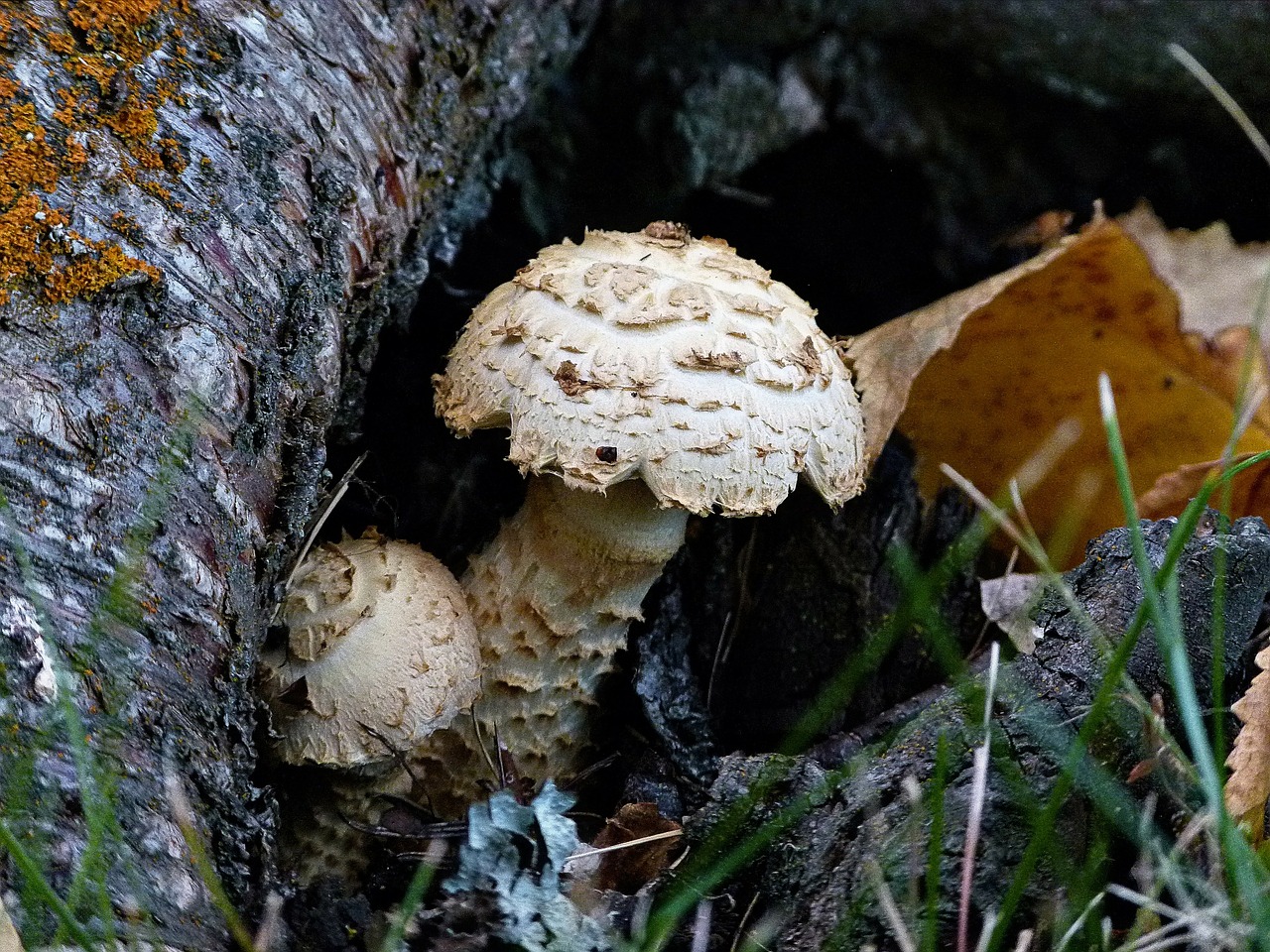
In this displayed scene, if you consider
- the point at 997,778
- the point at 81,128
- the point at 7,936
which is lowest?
the point at 7,936

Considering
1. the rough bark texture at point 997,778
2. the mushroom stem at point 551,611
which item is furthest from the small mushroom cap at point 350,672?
the rough bark texture at point 997,778

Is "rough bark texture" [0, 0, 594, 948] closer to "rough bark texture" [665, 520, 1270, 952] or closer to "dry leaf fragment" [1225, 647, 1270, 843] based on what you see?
"rough bark texture" [665, 520, 1270, 952]

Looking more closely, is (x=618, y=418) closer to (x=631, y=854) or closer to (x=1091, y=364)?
(x=631, y=854)

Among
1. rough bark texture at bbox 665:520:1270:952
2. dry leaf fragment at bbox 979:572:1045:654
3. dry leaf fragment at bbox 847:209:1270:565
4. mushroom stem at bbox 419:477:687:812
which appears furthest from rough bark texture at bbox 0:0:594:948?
dry leaf fragment at bbox 979:572:1045:654

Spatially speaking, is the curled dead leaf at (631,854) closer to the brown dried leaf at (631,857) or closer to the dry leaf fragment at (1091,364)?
the brown dried leaf at (631,857)

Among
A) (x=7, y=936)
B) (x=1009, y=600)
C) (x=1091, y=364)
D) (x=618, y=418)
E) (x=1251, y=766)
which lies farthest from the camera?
(x=1091, y=364)

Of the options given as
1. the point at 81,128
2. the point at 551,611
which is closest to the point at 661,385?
the point at 551,611
